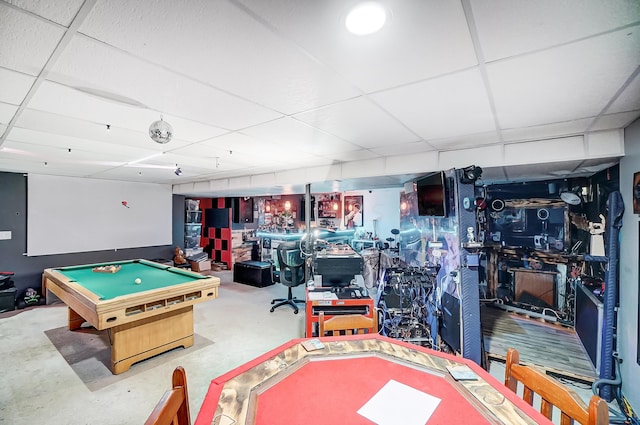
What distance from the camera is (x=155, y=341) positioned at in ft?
11.4

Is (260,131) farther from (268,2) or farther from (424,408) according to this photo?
(424,408)

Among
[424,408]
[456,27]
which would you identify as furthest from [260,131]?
[424,408]

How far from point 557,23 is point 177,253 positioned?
8649 millimetres

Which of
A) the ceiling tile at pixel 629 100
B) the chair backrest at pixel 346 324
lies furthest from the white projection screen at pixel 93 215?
the ceiling tile at pixel 629 100

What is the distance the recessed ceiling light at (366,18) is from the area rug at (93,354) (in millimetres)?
3967

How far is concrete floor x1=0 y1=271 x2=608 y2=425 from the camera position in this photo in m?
2.51

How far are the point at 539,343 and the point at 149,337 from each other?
17.8 feet

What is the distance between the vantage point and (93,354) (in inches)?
138

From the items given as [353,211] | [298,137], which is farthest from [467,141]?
[353,211]

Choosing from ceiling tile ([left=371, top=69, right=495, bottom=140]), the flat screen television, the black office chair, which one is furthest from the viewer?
the black office chair

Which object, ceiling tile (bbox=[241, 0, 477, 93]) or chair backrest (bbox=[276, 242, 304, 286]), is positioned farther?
chair backrest (bbox=[276, 242, 304, 286])

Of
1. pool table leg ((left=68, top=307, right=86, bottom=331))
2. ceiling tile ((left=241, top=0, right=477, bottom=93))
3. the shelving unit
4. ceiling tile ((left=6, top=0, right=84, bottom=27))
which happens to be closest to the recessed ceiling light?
ceiling tile ((left=241, top=0, right=477, bottom=93))

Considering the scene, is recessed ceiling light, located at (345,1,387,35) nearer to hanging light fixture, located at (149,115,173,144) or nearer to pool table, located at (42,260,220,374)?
hanging light fixture, located at (149,115,173,144)

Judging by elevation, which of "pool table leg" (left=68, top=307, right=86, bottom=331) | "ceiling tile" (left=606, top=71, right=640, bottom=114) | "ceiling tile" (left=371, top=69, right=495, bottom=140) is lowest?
"pool table leg" (left=68, top=307, right=86, bottom=331)
